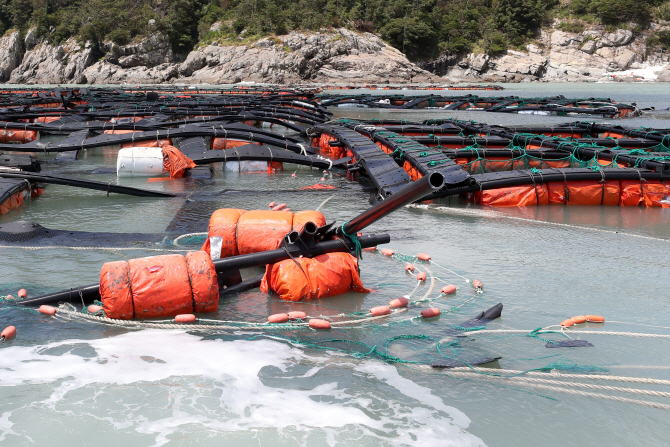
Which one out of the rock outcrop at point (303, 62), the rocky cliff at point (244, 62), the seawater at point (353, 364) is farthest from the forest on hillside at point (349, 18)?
the seawater at point (353, 364)

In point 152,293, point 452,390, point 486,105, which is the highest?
point 486,105

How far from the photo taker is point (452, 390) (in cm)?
427

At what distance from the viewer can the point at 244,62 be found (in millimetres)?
71062

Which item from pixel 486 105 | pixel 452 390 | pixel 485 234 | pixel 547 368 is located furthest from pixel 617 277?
pixel 486 105

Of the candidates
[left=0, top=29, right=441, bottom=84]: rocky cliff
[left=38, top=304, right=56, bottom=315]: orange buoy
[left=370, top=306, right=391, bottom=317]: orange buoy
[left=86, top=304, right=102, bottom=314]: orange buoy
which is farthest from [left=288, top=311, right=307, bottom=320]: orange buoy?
[left=0, top=29, right=441, bottom=84]: rocky cliff

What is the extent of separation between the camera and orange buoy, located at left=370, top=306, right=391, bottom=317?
5449mm

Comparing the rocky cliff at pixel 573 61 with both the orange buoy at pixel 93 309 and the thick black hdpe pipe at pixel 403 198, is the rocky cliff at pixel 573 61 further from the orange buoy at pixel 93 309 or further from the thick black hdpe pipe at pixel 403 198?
the orange buoy at pixel 93 309

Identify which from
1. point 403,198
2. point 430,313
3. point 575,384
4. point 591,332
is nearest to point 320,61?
point 403,198

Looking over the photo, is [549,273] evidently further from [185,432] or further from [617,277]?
[185,432]

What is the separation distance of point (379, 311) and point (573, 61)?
94698mm

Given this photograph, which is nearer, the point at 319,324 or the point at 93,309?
the point at 319,324

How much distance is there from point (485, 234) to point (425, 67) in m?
85.0

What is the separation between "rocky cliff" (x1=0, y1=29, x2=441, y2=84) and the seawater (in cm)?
6531

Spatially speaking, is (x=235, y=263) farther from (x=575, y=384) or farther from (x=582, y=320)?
(x=582, y=320)
